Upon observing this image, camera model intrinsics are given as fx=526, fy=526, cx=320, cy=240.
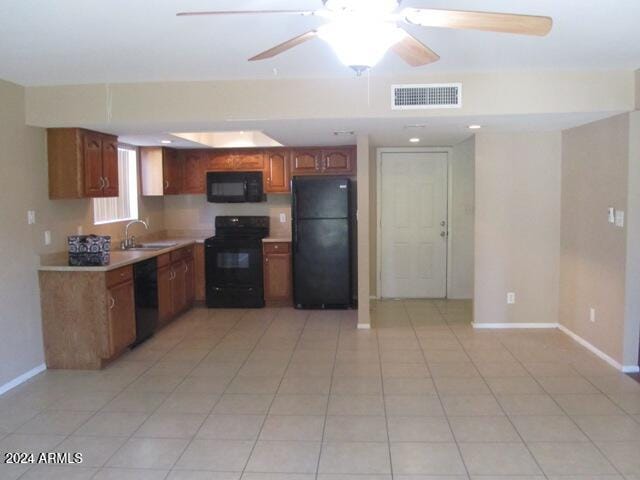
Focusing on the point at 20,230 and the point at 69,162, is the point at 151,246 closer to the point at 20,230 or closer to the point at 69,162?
the point at 69,162

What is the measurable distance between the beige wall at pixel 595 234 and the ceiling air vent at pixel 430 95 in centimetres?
130

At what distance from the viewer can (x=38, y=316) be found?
13.9 ft

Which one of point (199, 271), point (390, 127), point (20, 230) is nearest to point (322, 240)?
point (199, 271)

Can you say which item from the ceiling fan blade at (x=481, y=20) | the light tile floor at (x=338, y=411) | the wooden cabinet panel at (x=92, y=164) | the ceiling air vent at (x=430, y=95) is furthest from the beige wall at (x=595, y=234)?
the wooden cabinet panel at (x=92, y=164)

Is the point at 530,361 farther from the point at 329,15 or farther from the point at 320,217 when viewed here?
the point at 329,15

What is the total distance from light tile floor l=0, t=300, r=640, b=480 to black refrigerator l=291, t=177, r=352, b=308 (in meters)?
1.14

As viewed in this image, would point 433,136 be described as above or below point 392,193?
above

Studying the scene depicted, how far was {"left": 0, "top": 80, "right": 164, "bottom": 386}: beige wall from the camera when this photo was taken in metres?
3.87

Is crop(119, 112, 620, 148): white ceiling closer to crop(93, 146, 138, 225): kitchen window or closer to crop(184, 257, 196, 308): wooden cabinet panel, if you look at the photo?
crop(93, 146, 138, 225): kitchen window

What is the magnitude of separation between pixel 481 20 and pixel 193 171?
5.32 meters

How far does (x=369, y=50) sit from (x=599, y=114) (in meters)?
2.84

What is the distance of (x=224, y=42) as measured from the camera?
10.1 ft

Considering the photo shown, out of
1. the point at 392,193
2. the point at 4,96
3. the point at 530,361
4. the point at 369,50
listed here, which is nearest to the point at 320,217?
the point at 392,193

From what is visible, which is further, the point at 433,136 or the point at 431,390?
the point at 433,136
